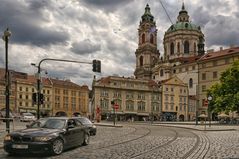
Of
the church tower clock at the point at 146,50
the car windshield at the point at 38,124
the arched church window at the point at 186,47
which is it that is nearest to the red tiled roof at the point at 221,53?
the arched church window at the point at 186,47

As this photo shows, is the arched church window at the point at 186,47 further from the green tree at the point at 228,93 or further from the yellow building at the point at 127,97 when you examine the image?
the green tree at the point at 228,93

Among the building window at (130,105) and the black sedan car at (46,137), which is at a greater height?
the black sedan car at (46,137)

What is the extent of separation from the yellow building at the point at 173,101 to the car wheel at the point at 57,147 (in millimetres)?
95777

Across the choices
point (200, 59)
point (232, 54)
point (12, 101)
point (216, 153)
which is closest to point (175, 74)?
point (200, 59)

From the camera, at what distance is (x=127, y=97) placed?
351 ft

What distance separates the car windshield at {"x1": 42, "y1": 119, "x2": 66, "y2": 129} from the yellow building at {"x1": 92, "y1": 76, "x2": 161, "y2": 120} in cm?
8320

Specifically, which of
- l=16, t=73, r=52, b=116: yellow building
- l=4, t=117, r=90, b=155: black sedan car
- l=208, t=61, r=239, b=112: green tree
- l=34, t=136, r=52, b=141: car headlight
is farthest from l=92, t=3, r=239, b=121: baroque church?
l=34, t=136, r=52, b=141: car headlight

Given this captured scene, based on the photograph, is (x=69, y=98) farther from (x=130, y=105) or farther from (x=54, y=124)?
(x=54, y=124)

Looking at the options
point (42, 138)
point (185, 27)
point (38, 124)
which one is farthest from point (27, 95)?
point (42, 138)

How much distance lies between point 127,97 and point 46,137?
93296 millimetres

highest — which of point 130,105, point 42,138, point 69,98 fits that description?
point 42,138

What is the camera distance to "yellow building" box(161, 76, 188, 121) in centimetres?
11038

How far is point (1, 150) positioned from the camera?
15414mm

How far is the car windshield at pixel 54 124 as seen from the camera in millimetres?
15656
